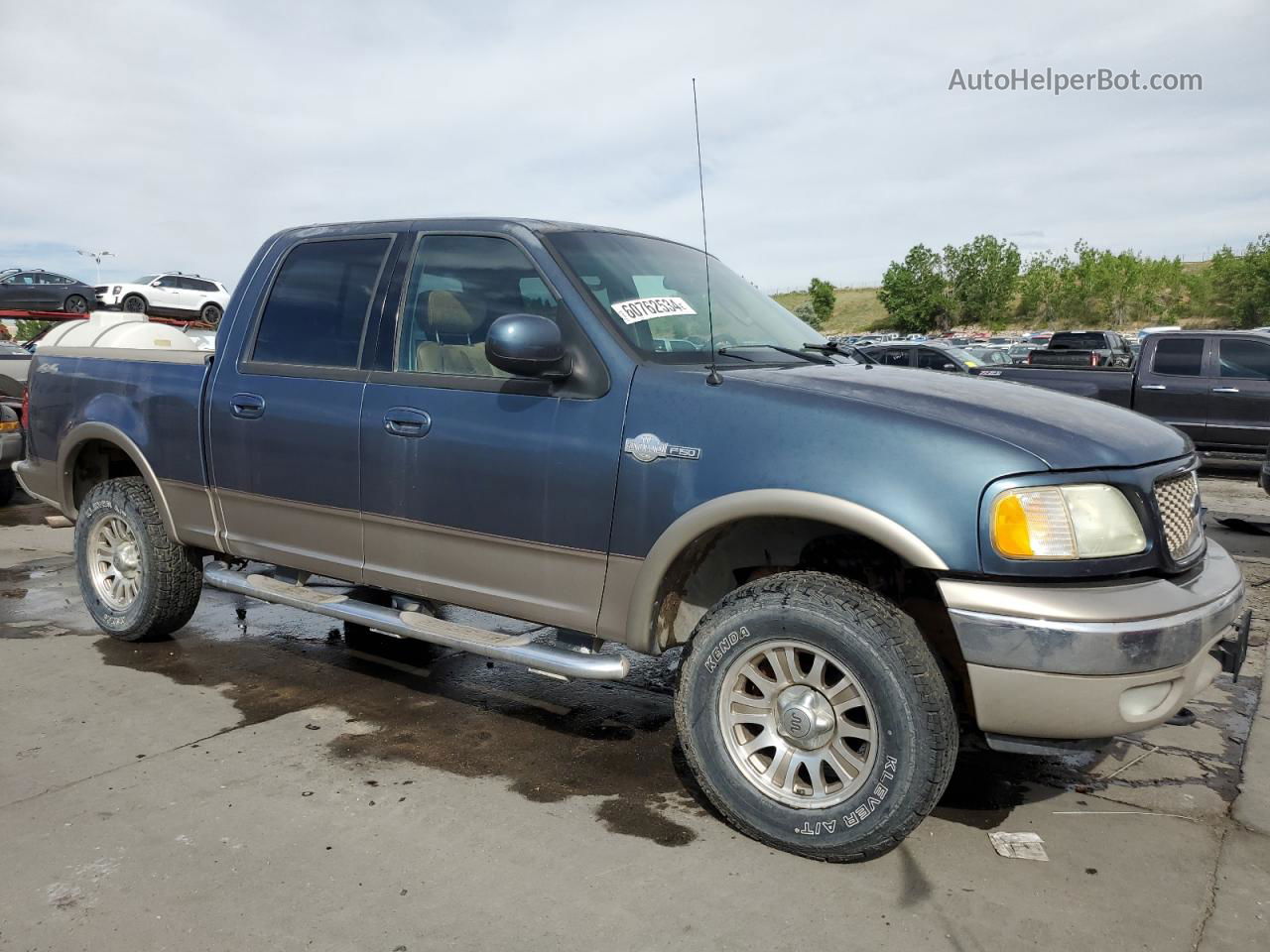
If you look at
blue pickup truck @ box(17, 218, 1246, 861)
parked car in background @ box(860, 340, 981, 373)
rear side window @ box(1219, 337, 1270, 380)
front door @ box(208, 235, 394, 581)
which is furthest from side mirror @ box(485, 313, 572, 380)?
parked car in background @ box(860, 340, 981, 373)

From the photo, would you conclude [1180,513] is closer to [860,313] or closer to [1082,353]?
[1082,353]

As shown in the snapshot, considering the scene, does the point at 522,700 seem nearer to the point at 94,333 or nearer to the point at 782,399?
the point at 782,399

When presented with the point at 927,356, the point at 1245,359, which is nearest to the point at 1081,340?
the point at 927,356

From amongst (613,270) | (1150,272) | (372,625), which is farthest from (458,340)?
(1150,272)

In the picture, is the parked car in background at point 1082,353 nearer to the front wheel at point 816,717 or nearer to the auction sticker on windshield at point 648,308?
the auction sticker on windshield at point 648,308

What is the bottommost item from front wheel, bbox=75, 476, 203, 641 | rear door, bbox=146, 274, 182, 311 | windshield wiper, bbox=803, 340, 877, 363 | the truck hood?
front wheel, bbox=75, 476, 203, 641

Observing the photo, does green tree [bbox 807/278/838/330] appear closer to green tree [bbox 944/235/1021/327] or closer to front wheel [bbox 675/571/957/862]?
green tree [bbox 944/235/1021/327]

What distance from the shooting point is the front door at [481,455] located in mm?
3486

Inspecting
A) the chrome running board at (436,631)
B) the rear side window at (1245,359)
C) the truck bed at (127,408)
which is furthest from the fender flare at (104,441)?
the rear side window at (1245,359)

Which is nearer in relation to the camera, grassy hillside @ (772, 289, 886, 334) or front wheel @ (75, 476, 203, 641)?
front wheel @ (75, 476, 203, 641)

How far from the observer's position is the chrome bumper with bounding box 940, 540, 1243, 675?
2.71m

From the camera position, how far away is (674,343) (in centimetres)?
370

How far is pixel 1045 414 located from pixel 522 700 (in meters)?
2.61

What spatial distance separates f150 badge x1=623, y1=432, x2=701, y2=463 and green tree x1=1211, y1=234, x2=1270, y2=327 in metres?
79.8
